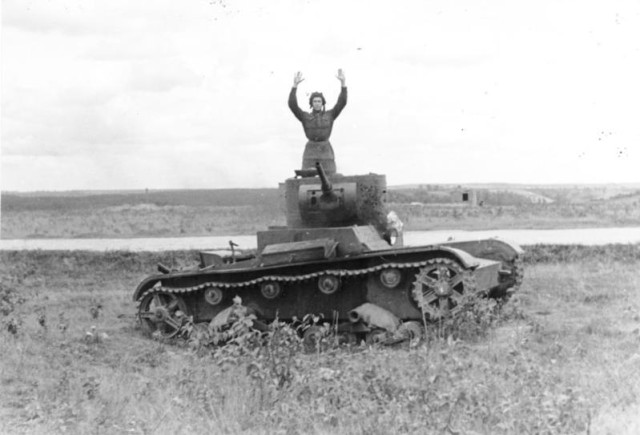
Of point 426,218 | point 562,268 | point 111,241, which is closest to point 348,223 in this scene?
point 562,268

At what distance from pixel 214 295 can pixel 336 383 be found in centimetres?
522

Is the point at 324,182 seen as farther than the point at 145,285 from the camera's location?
No

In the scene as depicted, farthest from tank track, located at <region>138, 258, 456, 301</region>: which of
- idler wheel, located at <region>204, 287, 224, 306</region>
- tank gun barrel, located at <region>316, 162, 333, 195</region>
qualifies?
tank gun barrel, located at <region>316, 162, 333, 195</region>

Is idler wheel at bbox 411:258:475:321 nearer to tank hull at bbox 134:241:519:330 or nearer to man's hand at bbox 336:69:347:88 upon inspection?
tank hull at bbox 134:241:519:330

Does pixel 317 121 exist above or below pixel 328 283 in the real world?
above

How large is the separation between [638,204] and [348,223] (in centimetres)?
3639

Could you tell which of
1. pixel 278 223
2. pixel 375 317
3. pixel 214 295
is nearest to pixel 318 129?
pixel 214 295

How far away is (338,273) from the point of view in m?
11.0

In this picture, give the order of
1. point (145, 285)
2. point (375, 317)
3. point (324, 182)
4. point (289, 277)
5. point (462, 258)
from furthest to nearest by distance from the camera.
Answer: point (145, 285)
point (324, 182)
point (289, 277)
point (375, 317)
point (462, 258)

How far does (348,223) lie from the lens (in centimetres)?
1221

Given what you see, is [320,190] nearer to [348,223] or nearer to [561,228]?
[348,223]

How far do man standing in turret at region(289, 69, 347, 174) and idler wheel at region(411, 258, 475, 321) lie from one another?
2.89 metres

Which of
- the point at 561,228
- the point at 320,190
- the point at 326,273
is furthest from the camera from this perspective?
the point at 561,228

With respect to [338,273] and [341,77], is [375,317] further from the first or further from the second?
[341,77]
